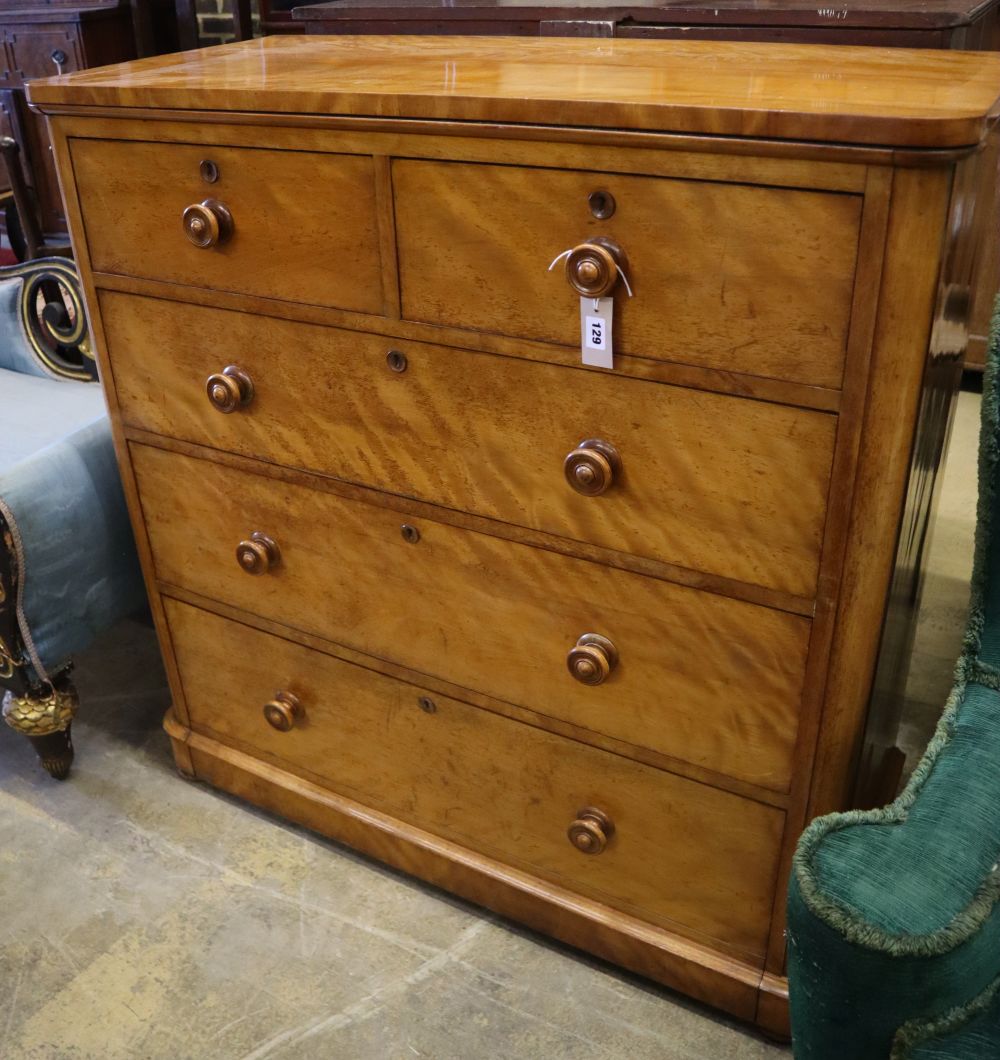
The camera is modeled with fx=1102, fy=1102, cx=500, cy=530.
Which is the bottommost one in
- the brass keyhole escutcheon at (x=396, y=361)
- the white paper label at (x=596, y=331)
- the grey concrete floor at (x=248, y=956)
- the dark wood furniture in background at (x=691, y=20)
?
the grey concrete floor at (x=248, y=956)

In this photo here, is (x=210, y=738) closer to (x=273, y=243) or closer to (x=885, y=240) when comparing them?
(x=273, y=243)

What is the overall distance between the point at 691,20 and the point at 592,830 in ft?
4.47

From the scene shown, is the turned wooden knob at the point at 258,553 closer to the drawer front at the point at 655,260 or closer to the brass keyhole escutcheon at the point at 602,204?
the drawer front at the point at 655,260

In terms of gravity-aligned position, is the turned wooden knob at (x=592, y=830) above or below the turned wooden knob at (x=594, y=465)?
below

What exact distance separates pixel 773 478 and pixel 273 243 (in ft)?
2.04

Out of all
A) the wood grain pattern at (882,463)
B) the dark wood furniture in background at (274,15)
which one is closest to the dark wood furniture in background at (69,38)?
the dark wood furniture in background at (274,15)

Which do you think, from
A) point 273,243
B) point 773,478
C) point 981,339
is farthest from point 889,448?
point 981,339

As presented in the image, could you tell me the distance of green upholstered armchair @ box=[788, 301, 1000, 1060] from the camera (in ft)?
2.49

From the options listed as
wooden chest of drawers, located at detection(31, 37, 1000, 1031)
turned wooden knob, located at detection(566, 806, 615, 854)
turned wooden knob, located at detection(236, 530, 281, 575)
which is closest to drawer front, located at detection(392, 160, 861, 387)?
wooden chest of drawers, located at detection(31, 37, 1000, 1031)

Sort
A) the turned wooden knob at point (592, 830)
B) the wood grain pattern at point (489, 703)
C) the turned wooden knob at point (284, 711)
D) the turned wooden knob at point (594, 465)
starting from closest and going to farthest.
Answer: the turned wooden knob at point (594, 465)
the wood grain pattern at point (489, 703)
the turned wooden knob at point (592, 830)
the turned wooden knob at point (284, 711)

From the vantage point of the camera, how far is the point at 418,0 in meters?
2.36

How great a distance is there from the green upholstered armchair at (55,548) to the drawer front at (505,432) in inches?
10.8

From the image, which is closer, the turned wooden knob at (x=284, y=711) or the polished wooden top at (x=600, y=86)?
the polished wooden top at (x=600, y=86)

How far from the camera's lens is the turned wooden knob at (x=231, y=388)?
1.37 metres
